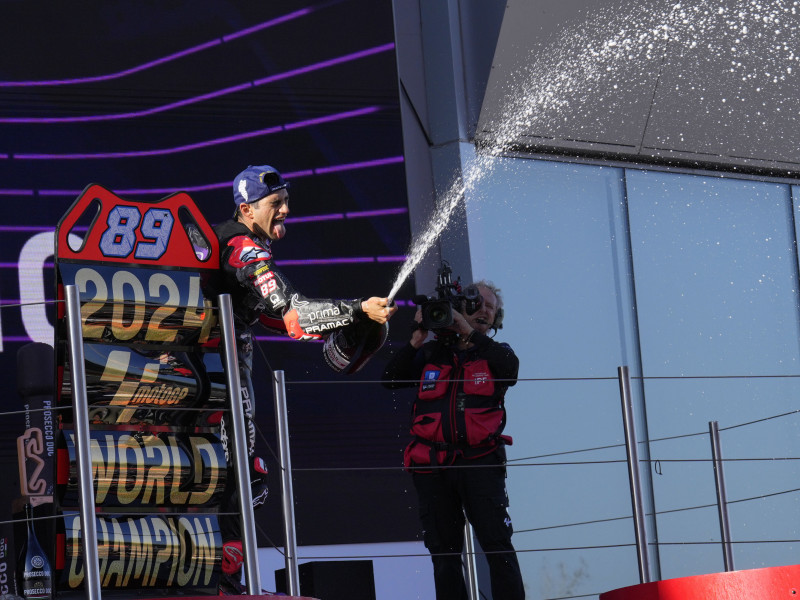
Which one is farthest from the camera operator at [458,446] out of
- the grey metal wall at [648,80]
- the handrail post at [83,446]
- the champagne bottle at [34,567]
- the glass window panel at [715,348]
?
the glass window panel at [715,348]

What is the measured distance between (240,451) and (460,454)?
4.34ft

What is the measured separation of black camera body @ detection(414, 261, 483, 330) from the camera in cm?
420

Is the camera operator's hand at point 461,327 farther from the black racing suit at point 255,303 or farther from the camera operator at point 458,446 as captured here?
the black racing suit at point 255,303

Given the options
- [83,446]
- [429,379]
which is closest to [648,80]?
[429,379]

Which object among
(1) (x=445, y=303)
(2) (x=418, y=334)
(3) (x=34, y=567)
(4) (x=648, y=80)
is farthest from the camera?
(4) (x=648, y=80)

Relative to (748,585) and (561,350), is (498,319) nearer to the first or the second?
(748,585)

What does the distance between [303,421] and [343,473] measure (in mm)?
292

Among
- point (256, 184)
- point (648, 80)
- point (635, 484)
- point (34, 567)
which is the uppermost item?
point (648, 80)

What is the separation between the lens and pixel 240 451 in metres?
3.11

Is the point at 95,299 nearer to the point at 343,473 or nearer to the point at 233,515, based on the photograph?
the point at 233,515

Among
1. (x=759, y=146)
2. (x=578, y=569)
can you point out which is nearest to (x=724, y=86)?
(x=759, y=146)

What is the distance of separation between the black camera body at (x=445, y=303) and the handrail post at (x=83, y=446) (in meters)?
1.43

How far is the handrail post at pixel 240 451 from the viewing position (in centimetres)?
304

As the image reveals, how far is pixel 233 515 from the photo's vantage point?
3.42 m
